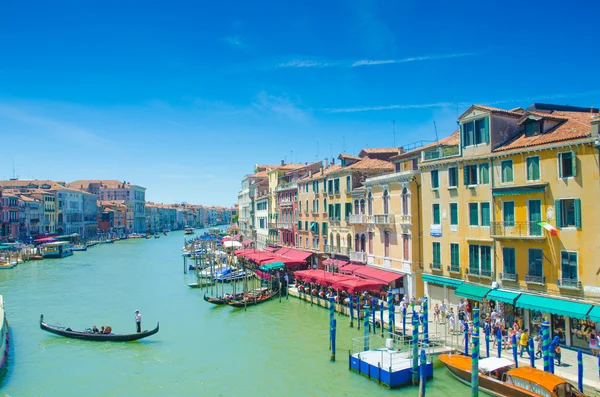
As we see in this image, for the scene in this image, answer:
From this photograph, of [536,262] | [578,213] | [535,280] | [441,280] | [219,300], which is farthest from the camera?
[219,300]

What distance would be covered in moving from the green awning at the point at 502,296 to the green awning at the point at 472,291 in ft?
1.29

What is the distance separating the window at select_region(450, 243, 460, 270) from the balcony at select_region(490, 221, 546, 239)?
2807 mm

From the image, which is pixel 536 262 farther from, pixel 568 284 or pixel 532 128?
pixel 532 128

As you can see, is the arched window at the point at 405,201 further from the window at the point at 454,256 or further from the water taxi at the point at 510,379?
the water taxi at the point at 510,379

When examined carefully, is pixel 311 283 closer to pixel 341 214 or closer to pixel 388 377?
pixel 341 214

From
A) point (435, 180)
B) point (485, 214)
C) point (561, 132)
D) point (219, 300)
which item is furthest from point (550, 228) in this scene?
point (219, 300)

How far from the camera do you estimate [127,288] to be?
135 feet

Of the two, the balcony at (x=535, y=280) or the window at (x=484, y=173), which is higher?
the window at (x=484, y=173)

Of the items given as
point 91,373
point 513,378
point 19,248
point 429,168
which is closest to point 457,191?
point 429,168

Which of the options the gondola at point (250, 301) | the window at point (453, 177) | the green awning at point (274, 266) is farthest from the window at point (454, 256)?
the green awning at point (274, 266)

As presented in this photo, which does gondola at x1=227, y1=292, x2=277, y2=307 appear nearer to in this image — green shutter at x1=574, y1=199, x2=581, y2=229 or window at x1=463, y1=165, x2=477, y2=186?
window at x1=463, y1=165, x2=477, y2=186

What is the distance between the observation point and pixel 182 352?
22.5m

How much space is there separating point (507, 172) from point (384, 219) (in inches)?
372

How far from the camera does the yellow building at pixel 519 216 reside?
58.7 ft
